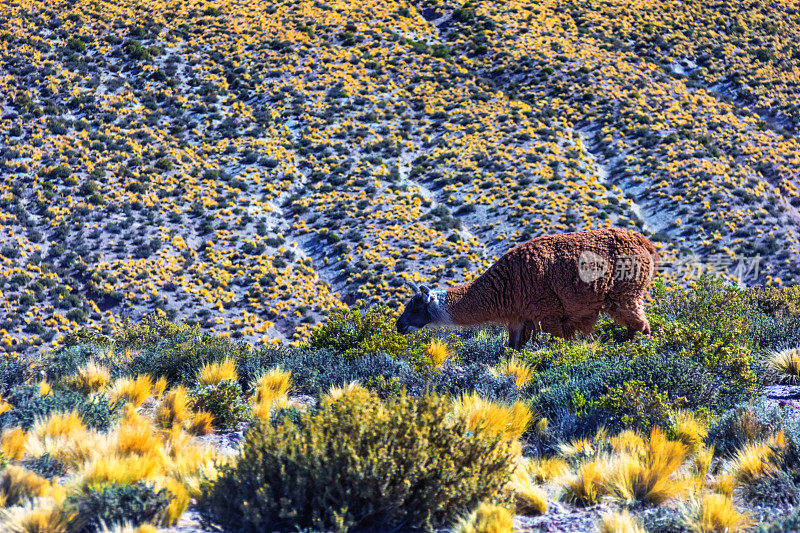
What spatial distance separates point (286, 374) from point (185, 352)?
2150mm

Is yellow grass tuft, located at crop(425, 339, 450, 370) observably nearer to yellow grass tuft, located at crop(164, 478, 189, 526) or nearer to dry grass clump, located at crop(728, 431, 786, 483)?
dry grass clump, located at crop(728, 431, 786, 483)

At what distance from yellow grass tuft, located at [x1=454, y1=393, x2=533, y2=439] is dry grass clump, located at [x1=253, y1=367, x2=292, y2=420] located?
2.48m

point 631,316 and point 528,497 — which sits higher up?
point 528,497

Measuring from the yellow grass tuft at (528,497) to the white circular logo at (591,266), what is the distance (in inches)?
218

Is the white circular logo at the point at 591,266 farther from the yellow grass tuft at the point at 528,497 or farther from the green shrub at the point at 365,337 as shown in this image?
the yellow grass tuft at the point at 528,497

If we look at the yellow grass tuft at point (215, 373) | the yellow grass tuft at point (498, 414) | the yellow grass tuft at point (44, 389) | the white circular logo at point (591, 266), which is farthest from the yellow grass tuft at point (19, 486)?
the white circular logo at point (591, 266)

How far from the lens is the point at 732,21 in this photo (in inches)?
2106

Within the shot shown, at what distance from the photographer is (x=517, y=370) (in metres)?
9.54

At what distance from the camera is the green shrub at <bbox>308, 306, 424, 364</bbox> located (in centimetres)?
1054

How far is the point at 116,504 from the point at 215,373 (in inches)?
168

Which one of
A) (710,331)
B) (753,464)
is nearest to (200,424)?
(753,464)

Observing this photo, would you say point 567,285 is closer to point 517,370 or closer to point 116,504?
point 517,370

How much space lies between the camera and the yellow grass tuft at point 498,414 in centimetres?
682

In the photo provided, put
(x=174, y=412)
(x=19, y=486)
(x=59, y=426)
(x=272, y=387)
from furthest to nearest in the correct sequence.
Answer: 1. (x=272, y=387)
2. (x=174, y=412)
3. (x=59, y=426)
4. (x=19, y=486)
